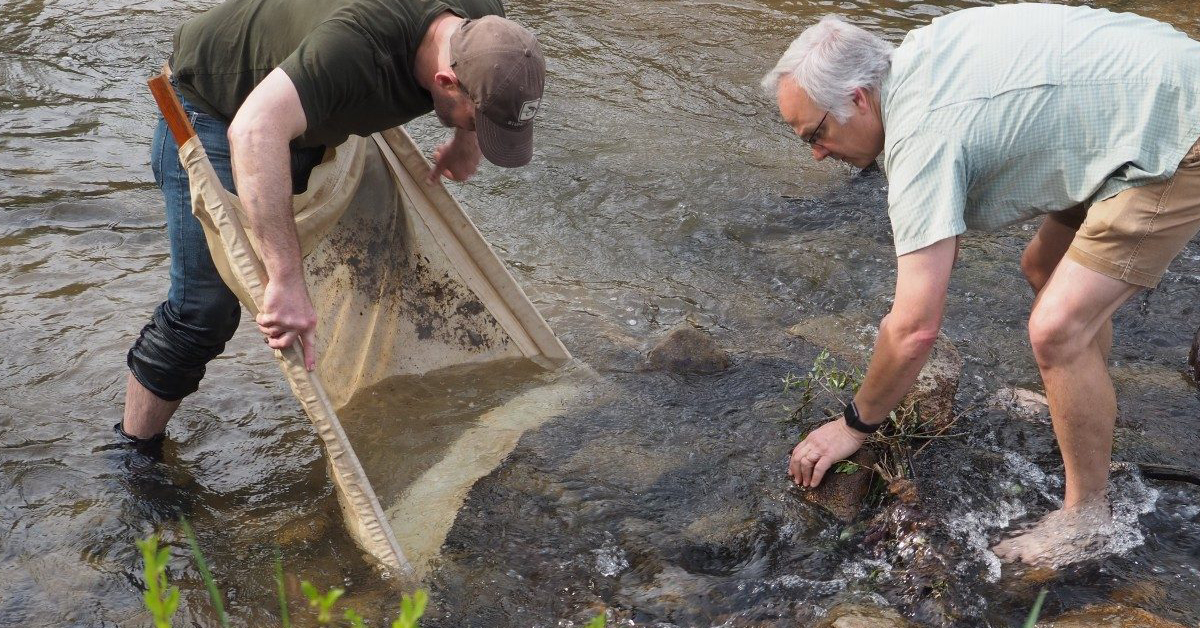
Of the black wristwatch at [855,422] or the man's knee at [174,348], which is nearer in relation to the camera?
the black wristwatch at [855,422]

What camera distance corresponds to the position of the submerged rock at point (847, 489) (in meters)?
Result: 3.07

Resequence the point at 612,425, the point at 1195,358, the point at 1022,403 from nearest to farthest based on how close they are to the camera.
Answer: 1. the point at 612,425
2. the point at 1022,403
3. the point at 1195,358

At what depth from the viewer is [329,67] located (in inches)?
101

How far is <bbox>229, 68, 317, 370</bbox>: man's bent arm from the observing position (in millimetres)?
2484

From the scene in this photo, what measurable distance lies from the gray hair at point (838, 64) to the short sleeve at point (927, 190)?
0.68 feet

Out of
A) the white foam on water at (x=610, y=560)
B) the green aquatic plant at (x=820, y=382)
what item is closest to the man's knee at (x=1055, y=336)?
the green aquatic plant at (x=820, y=382)

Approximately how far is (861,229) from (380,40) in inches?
127

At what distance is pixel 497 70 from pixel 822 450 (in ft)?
4.76

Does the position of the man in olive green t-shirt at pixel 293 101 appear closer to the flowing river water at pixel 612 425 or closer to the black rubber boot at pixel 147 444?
the black rubber boot at pixel 147 444

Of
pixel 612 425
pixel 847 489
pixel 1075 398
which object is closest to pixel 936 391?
pixel 847 489

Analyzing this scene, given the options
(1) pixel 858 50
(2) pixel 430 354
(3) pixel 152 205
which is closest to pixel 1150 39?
(1) pixel 858 50

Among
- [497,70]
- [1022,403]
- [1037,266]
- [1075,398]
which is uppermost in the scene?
[497,70]

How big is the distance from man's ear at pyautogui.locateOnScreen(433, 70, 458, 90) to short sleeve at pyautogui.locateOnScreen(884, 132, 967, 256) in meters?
1.19

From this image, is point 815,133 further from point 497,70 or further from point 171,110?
point 171,110
